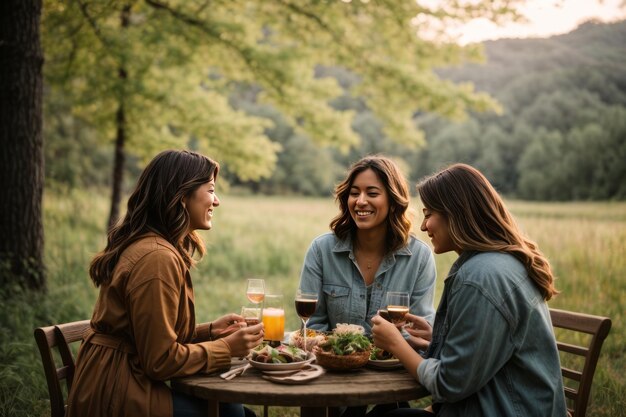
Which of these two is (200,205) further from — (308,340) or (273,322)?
(308,340)

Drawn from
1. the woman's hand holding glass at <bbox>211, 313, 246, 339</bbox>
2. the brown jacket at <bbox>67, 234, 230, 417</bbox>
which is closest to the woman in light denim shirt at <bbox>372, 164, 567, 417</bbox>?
the woman's hand holding glass at <bbox>211, 313, 246, 339</bbox>

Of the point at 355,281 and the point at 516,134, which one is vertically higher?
the point at 516,134

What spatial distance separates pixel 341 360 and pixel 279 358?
0.30 m

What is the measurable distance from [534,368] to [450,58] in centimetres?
809

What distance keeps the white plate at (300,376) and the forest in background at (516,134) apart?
3989 millimetres

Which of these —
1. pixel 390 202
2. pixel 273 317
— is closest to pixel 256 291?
pixel 273 317

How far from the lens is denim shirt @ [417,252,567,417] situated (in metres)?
2.47

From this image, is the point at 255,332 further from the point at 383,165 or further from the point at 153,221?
the point at 383,165

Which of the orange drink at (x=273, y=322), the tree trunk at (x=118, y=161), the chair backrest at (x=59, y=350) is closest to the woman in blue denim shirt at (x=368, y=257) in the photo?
the orange drink at (x=273, y=322)

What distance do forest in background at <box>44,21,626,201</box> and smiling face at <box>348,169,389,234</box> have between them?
7.99ft

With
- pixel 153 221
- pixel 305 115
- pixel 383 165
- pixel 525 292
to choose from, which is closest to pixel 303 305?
pixel 153 221

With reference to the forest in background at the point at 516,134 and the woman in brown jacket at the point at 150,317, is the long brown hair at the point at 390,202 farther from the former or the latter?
the forest in background at the point at 516,134

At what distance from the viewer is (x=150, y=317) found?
101 inches

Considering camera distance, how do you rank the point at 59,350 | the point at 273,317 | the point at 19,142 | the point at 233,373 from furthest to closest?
the point at 19,142 → the point at 59,350 → the point at 273,317 → the point at 233,373
